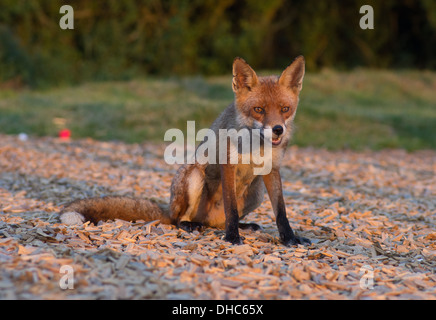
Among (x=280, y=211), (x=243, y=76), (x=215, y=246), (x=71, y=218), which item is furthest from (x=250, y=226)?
(x=71, y=218)

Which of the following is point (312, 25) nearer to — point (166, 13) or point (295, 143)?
point (166, 13)

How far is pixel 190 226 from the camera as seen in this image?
17.1 ft

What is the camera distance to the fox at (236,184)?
190 inches

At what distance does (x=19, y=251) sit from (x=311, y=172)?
19.5 feet

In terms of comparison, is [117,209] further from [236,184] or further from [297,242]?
[297,242]

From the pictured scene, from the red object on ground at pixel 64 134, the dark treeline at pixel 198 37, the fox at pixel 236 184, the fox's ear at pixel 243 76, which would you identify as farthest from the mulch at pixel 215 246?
the dark treeline at pixel 198 37

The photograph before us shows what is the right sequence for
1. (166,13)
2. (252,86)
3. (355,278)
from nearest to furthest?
(355,278), (252,86), (166,13)

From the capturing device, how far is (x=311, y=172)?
8.91m

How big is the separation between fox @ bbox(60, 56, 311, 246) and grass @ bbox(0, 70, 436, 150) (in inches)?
224

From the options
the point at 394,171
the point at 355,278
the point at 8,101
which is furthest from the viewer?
the point at 8,101

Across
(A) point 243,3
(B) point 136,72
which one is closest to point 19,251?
(B) point 136,72

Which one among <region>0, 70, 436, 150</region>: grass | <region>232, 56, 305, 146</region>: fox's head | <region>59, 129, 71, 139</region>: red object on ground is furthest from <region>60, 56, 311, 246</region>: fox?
<region>59, 129, 71, 139</region>: red object on ground

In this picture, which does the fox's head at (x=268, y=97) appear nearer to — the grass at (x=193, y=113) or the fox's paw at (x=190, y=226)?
the fox's paw at (x=190, y=226)

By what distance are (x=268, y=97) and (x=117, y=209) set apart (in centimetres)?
193
